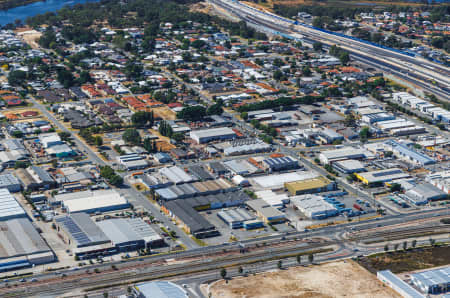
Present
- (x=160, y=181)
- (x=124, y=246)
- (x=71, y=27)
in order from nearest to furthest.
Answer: (x=124, y=246) → (x=160, y=181) → (x=71, y=27)

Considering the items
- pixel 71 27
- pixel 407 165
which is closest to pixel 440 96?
pixel 407 165

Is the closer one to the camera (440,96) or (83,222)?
(83,222)

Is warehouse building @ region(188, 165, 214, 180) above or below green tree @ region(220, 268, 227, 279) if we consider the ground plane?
below

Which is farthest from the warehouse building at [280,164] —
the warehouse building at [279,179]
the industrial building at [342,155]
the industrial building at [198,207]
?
the industrial building at [198,207]

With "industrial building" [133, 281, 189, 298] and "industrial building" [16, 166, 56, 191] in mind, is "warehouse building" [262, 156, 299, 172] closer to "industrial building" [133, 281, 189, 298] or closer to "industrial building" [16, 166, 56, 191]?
"industrial building" [16, 166, 56, 191]

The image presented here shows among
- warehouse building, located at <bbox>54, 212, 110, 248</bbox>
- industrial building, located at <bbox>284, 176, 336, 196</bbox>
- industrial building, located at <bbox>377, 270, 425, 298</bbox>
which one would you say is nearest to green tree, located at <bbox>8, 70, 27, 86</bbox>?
warehouse building, located at <bbox>54, 212, 110, 248</bbox>

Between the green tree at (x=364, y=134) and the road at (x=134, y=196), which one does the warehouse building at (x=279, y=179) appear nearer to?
the road at (x=134, y=196)

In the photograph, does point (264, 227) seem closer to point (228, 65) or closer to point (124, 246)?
point (124, 246)
